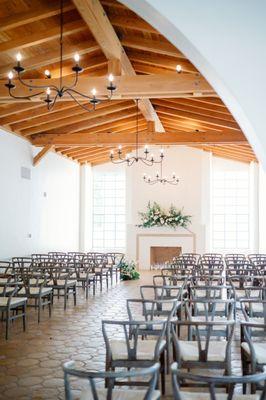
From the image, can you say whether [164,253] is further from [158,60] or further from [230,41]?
[230,41]

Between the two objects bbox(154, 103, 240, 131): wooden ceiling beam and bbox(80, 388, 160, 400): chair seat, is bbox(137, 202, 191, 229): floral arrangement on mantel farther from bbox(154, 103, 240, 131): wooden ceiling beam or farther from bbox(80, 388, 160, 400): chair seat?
bbox(80, 388, 160, 400): chair seat

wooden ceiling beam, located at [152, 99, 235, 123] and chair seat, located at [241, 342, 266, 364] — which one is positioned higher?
wooden ceiling beam, located at [152, 99, 235, 123]

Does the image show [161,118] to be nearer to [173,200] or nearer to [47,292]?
[173,200]

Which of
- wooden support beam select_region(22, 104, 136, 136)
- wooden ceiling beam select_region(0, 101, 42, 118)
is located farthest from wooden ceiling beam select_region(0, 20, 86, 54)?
wooden support beam select_region(22, 104, 136, 136)

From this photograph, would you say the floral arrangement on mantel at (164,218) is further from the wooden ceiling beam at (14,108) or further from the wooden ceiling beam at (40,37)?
the wooden ceiling beam at (40,37)

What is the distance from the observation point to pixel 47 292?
743cm

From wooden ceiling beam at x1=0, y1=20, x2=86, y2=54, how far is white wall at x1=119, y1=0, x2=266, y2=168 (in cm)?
421

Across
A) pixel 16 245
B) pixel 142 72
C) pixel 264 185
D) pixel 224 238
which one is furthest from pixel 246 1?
pixel 224 238

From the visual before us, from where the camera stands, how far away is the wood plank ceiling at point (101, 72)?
6.93 metres

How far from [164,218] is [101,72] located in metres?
7.34

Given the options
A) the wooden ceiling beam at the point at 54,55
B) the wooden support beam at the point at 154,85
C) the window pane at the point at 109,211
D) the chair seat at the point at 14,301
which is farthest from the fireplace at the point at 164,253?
the chair seat at the point at 14,301

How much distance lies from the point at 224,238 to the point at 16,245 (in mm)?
8256

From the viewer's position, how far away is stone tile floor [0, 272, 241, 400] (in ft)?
13.8

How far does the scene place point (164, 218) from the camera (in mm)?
15898
